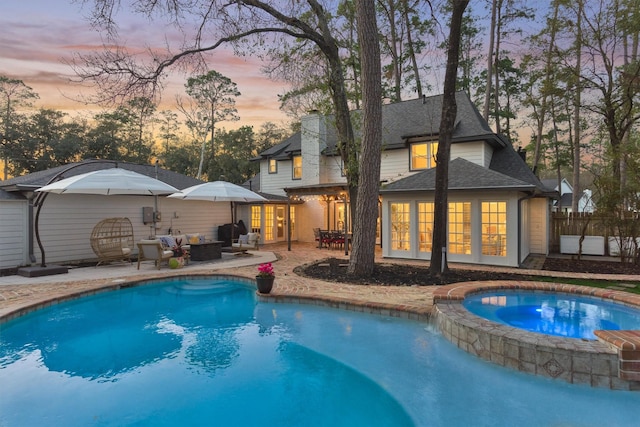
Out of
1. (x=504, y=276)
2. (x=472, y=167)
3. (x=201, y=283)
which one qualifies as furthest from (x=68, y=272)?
(x=472, y=167)

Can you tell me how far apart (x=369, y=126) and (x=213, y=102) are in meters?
24.7

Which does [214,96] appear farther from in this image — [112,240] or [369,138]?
[369,138]

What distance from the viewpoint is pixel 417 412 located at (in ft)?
11.0

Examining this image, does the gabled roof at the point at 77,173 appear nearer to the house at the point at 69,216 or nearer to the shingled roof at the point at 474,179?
the house at the point at 69,216

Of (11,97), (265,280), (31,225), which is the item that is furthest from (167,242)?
(11,97)

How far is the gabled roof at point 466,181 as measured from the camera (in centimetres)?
969

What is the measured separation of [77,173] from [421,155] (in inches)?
518

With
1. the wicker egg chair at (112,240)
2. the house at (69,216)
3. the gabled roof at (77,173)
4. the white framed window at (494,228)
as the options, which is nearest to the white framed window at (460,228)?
the white framed window at (494,228)

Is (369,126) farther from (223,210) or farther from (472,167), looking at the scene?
(223,210)

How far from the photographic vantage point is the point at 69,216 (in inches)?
436

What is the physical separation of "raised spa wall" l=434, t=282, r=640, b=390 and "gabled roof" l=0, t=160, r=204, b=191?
11608mm

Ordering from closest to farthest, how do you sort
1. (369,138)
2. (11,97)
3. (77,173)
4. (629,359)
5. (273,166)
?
(629,359) < (369,138) < (77,173) < (273,166) < (11,97)

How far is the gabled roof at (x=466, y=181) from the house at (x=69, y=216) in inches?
332

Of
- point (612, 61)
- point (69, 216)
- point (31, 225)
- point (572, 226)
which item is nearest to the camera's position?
point (31, 225)
